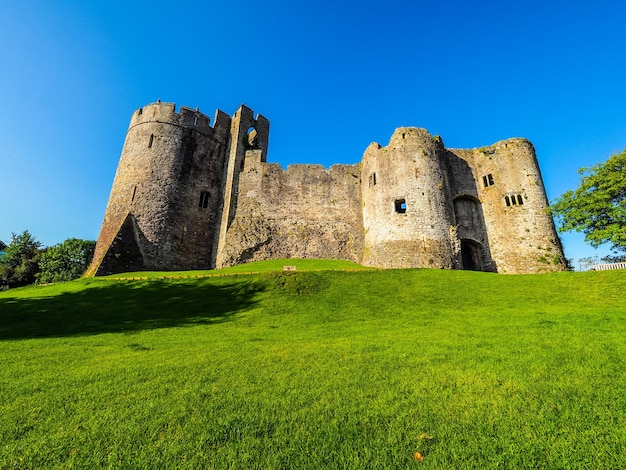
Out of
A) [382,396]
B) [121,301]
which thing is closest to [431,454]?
[382,396]

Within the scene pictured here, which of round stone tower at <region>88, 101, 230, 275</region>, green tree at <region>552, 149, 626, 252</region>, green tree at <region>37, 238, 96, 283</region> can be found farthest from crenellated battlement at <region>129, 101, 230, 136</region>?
green tree at <region>552, 149, 626, 252</region>

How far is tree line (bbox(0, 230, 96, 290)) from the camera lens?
1405 inches

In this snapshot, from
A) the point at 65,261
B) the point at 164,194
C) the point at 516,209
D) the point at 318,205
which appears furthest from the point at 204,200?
the point at 516,209

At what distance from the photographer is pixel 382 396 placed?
4.62 metres

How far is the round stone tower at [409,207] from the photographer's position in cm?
2420

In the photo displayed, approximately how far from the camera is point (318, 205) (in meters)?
30.3

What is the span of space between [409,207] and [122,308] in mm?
20758

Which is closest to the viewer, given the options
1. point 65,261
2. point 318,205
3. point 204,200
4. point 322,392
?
point 322,392

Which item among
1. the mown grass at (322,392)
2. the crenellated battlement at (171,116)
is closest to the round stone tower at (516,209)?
the mown grass at (322,392)

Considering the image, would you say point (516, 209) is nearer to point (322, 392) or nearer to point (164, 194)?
point (322, 392)

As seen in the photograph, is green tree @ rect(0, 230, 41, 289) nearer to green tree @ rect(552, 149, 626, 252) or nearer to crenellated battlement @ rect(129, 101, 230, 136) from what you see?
crenellated battlement @ rect(129, 101, 230, 136)

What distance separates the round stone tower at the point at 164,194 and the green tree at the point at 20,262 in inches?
768

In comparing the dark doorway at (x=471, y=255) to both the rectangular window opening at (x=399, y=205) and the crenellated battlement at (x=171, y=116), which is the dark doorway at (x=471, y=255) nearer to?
the rectangular window opening at (x=399, y=205)

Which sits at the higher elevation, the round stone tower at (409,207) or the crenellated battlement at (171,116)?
the crenellated battlement at (171,116)
